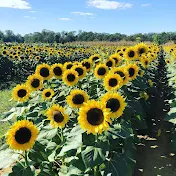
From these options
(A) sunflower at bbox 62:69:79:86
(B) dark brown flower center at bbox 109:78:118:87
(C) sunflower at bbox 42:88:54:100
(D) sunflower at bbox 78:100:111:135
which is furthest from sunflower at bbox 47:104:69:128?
(A) sunflower at bbox 62:69:79:86

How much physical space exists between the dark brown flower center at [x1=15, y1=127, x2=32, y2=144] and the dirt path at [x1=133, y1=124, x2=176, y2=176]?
2190 mm

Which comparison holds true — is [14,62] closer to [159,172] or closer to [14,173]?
[159,172]

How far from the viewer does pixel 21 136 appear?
277 centimetres

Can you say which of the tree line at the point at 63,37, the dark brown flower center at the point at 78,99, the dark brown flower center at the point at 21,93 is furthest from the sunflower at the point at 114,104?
the tree line at the point at 63,37

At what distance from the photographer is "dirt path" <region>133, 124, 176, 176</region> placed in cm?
459

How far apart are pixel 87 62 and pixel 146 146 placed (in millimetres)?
1762

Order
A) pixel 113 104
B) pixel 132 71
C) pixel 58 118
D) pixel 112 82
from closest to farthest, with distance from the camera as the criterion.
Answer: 1. pixel 113 104
2. pixel 58 118
3. pixel 112 82
4. pixel 132 71

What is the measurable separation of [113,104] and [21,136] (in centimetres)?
90

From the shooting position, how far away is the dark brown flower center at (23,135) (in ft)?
9.04

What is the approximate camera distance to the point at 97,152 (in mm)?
2863

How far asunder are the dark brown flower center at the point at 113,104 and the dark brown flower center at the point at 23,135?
30.7 inches

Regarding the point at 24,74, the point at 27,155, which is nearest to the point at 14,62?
the point at 24,74

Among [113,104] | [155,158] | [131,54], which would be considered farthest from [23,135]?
[131,54]

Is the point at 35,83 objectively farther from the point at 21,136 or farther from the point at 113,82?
the point at 21,136
